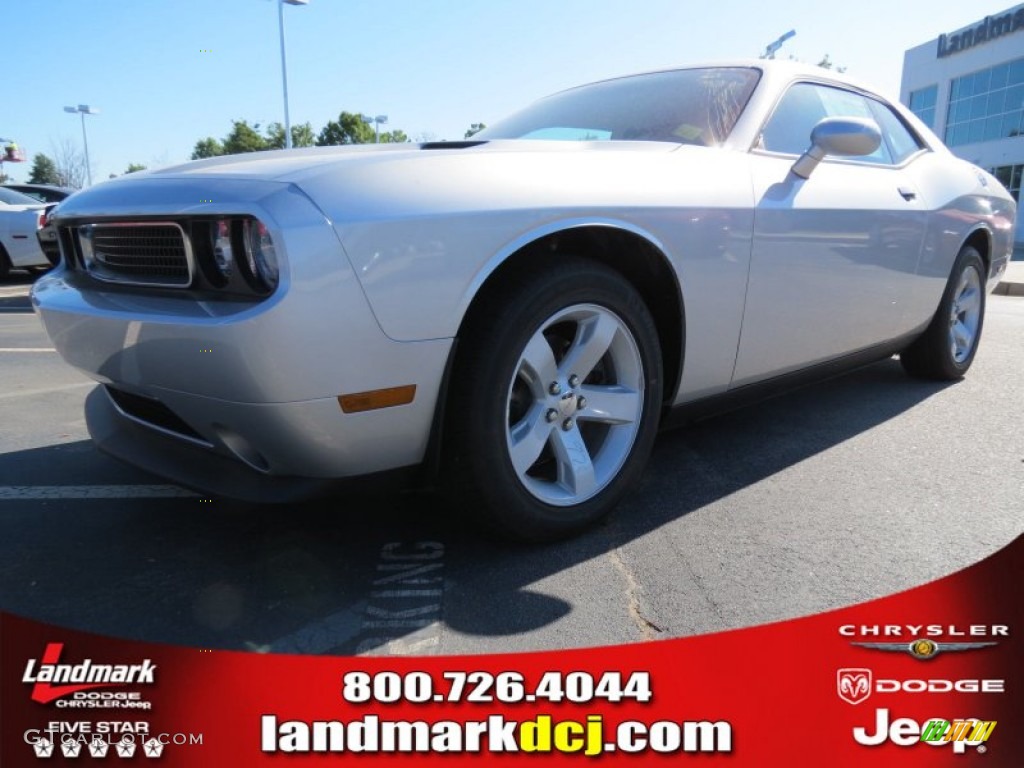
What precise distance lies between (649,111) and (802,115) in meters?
0.63

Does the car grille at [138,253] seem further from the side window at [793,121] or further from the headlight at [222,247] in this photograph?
the side window at [793,121]

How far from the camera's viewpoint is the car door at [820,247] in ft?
8.18

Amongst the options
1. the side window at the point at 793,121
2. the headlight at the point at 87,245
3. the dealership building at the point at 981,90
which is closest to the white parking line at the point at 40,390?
the headlight at the point at 87,245

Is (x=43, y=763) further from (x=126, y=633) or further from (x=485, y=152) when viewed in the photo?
(x=485, y=152)

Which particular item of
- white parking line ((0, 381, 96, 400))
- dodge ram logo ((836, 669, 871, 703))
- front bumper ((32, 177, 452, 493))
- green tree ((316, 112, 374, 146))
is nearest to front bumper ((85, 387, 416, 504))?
front bumper ((32, 177, 452, 493))

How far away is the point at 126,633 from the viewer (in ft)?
5.60

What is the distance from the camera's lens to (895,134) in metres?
3.59

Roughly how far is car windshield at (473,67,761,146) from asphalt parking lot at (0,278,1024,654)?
4.04 feet

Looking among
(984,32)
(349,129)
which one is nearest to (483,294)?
(984,32)

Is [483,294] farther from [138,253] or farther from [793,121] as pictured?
[793,121]

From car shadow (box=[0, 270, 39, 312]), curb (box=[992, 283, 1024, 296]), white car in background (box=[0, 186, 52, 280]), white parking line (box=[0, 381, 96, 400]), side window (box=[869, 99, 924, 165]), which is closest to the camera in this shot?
side window (box=[869, 99, 924, 165])

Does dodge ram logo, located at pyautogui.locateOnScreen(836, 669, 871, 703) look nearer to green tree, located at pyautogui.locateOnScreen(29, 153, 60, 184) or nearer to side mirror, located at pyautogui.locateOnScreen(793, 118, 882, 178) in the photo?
side mirror, located at pyautogui.locateOnScreen(793, 118, 882, 178)

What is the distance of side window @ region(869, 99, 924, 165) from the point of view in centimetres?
348

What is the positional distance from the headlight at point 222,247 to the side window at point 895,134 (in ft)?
10.0
